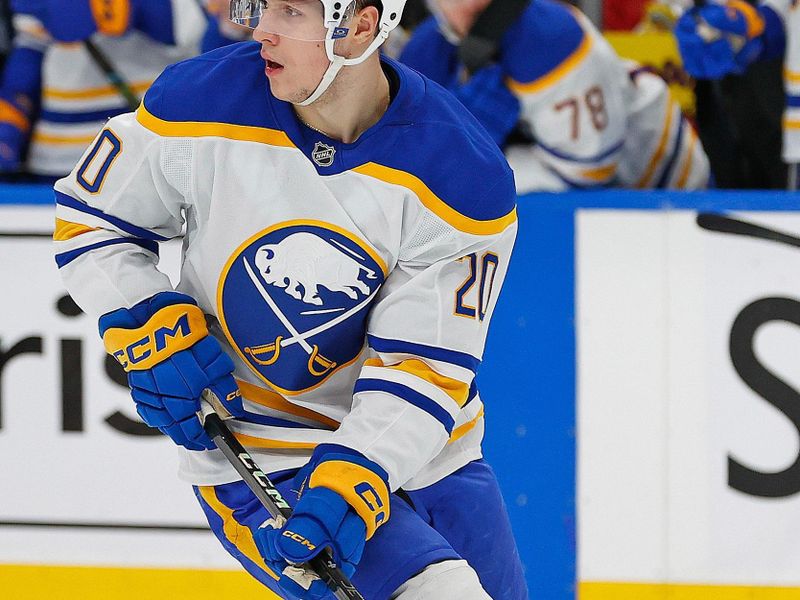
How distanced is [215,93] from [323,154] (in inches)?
6.7

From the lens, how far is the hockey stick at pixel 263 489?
1.69m

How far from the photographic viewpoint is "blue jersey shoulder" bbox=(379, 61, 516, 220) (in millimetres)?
1801

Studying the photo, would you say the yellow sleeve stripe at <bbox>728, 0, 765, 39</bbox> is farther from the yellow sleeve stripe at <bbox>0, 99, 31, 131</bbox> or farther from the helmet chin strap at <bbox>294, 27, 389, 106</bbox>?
the yellow sleeve stripe at <bbox>0, 99, 31, 131</bbox>

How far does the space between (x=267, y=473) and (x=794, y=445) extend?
1193mm

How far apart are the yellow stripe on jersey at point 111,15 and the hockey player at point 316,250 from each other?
119cm

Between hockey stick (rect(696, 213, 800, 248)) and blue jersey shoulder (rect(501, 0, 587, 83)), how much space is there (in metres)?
0.47

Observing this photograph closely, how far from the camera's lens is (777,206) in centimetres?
264

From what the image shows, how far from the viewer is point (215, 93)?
183cm

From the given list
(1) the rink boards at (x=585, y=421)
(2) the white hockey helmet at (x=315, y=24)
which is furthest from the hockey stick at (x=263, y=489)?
(1) the rink boards at (x=585, y=421)

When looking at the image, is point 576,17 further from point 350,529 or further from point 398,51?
point 350,529

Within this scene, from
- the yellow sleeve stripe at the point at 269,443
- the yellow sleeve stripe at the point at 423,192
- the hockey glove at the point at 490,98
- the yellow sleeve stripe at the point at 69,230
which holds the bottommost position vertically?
the hockey glove at the point at 490,98

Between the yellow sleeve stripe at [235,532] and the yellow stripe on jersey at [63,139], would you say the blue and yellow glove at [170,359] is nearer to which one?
the yellow sleeve stripe at [235,532]

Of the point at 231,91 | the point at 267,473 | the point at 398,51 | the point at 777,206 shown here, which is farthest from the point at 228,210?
the point at 398,51

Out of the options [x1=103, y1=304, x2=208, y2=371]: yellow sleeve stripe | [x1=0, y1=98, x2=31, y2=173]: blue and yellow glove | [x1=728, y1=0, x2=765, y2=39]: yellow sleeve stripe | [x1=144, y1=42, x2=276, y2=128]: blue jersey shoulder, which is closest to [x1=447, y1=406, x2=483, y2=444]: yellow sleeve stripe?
[x1=103, y1=304, x2=208, y2=371]: yellow sleeve stripe
